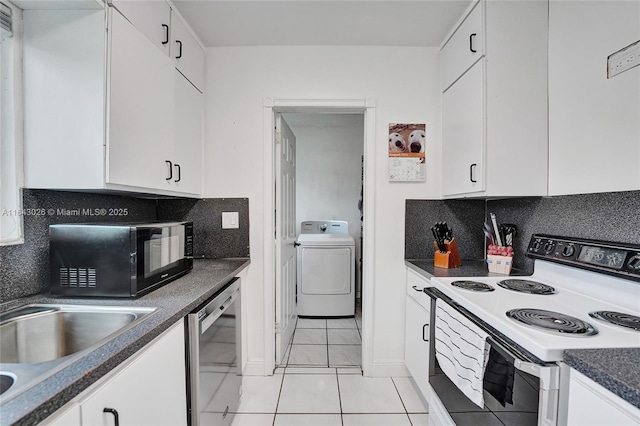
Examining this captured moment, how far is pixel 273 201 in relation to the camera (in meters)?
2.12

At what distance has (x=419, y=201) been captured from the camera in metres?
2.09

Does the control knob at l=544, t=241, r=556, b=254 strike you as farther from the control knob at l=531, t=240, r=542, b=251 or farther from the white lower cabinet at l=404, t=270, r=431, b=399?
the white lower cabinet at l=404, t=270, r=431, b=399

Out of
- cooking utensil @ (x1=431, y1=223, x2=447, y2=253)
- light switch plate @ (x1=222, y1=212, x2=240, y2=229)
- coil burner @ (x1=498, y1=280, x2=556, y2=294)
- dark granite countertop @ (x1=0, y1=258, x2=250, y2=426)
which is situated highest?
light switch plate @ (x1=222, y1=212, x2=240, y2=229)

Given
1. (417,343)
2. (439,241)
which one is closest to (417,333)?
(417,343)

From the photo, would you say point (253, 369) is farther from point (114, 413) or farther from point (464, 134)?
point (464, 134)

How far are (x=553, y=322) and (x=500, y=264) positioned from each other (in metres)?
0.77

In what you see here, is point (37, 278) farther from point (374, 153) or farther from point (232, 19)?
point (374, 153)

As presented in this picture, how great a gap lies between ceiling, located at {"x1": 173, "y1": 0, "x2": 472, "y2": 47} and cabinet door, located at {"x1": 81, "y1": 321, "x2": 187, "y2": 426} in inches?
67.7

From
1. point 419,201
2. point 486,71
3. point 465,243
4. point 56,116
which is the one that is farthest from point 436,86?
point 56,116

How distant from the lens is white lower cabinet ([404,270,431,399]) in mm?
1677

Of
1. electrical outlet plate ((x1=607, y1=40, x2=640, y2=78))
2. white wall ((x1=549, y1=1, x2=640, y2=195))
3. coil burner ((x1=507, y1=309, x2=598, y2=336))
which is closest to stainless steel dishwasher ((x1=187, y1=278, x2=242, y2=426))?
coil burner ((x1=507, y1=309, x2=598, y2=336))

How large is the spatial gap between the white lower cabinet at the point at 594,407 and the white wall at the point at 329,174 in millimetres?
3315

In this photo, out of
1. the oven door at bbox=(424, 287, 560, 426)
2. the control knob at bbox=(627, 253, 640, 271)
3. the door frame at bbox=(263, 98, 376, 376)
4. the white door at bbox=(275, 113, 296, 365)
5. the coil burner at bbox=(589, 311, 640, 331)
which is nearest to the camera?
the oven door at bbox=(424, 287, 560, 426)

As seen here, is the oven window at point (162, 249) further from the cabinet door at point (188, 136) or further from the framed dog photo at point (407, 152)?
the framed dog photo at point (407, 152)
